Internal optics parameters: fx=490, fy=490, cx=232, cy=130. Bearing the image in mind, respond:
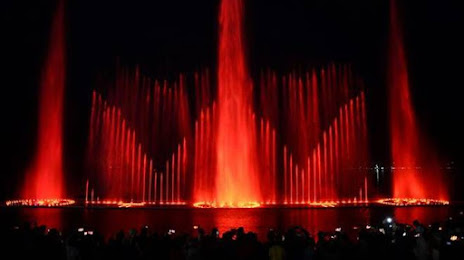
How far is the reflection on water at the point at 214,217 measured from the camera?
20703 mm

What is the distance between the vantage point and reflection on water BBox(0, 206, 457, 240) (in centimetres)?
2070

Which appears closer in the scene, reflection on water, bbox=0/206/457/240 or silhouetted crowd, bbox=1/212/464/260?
silhouetted crowd, bbox=1/212/464/260

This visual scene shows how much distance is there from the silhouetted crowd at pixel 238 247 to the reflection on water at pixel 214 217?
27.0 ft

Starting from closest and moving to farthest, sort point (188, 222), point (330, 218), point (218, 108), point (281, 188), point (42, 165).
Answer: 1. point (188, 222)
2. point (330, 218)
3. point (218, 108)
4. point (42, 165)
5. point (281, 188)

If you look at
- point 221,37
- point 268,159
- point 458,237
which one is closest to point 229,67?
point 221,37

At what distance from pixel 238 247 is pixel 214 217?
1445cm

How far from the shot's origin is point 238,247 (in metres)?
9.17

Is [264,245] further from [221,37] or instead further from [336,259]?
[221,37]

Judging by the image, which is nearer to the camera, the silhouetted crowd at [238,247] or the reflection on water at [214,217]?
the silhouetted crowd at [238,247]

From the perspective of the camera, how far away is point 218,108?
3766 cm

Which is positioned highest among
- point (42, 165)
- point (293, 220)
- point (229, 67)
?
point (229, 67)

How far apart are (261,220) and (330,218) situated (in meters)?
3.48

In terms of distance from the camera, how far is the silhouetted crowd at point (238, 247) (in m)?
9.36

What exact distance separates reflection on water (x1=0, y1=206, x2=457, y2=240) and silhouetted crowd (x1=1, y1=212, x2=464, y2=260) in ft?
27.0
